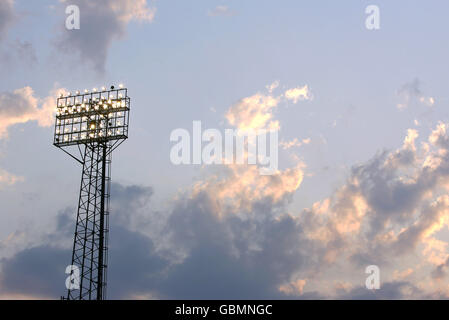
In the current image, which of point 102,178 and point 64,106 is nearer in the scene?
point 102,178
